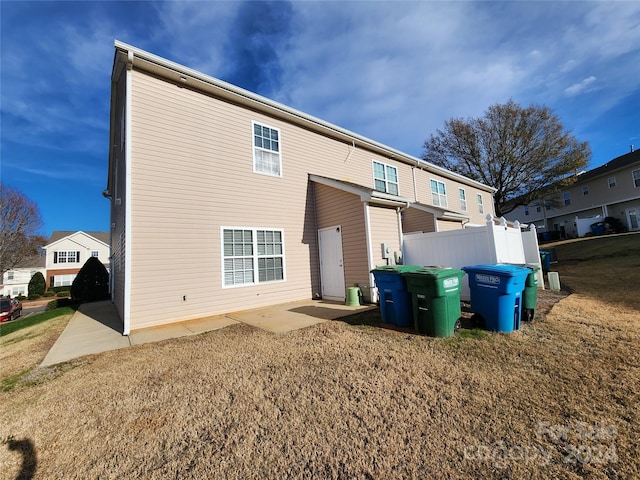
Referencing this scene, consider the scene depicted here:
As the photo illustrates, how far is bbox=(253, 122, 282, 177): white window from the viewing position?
29.3 ft

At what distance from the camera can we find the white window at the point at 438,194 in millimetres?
15805

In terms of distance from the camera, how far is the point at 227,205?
316 inches

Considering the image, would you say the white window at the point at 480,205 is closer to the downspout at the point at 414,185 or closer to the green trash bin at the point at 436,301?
the downspout at the point at 414,185

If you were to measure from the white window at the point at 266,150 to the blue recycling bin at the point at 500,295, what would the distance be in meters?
6.77

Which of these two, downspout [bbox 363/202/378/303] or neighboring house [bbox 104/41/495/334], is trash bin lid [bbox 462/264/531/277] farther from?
neighboring house [bbox 104/41/495/334]

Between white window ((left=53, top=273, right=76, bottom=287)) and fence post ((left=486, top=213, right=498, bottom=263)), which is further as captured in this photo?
white window ((left=53, top=273, right=76, bottom=287))

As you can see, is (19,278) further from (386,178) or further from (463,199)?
(463,199)

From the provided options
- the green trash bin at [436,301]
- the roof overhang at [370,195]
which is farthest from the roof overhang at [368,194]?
the green trash bin at [436,301]

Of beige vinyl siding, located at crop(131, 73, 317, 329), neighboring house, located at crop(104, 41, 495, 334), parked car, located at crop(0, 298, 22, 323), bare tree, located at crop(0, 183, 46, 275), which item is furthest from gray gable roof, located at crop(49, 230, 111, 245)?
beige vinyl siding, located at crop(131, 73, 317, 329)

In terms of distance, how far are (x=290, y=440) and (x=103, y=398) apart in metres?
2.49

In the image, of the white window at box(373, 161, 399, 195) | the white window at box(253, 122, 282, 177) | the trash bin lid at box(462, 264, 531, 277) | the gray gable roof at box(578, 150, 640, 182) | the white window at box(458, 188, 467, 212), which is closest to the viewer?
the trash bin lid at box(462, 264, 531, 277)

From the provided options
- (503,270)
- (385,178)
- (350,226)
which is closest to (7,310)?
(350,226)

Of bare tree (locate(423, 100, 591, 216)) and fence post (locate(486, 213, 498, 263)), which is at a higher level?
bare tree (locate(423, 100, 591, 216))

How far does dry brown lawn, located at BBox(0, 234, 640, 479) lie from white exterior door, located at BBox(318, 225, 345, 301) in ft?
13.5
